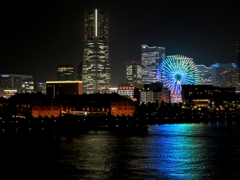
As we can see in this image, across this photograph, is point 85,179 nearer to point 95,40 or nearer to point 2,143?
point 2,143

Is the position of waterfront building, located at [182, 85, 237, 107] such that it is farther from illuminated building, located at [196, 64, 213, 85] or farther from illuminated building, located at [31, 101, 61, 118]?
illuminated building, located at [196, 64, 213, 85]

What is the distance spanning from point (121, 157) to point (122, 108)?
110 feet

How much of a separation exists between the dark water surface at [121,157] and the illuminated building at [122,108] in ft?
72.6

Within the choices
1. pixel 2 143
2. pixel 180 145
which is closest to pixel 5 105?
pixel 2 143

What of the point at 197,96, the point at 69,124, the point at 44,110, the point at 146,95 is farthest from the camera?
the point at 146,95

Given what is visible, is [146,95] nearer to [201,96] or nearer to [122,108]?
[201,96]

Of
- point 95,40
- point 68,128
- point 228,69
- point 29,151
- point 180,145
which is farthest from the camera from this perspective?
point 228,69

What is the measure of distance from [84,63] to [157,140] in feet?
270

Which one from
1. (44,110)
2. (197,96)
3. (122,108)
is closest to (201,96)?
(197,96)

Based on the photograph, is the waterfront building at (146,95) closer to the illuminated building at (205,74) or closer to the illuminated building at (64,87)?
the illuminated building at (64,87)

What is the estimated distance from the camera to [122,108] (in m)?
63.4

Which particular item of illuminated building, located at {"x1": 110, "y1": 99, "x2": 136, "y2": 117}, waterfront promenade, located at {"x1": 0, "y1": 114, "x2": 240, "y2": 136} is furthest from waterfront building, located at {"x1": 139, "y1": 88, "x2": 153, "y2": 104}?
illuminated building, located at {"x1": 110, "y1": 99, "x2": 136, "y2": 117}

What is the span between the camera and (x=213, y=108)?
88.2 m

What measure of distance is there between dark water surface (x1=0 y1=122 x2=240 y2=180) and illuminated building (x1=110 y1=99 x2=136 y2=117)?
2213cm
